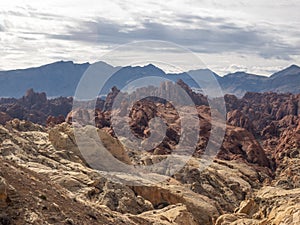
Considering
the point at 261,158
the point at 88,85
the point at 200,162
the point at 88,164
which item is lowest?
the point at 261,158

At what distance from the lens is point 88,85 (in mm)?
45094

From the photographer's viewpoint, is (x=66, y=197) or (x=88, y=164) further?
(x=88, y=164)

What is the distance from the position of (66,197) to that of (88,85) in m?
19.8

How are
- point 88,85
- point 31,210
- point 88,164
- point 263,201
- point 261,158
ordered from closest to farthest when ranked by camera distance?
point 31,210
point 263,201
point 88,85
point 88,164
point 261,158

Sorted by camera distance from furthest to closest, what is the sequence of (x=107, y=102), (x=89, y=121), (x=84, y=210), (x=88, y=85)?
(x=107, y=102) < (x=89, y=121) < (x=88, y=85) < (x=84, y=210)

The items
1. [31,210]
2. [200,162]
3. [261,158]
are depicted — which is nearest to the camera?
[31,210]

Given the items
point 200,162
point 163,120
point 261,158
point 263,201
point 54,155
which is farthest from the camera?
point 163,120

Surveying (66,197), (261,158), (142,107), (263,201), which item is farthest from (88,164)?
(142,107)

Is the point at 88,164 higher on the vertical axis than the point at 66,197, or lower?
lower

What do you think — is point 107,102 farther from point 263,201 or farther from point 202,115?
point 263,201

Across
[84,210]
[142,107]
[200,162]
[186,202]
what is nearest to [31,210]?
[84,210]

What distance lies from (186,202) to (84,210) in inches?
907

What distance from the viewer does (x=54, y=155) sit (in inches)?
1986

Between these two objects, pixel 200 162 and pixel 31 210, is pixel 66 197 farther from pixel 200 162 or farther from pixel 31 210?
pixel 200 162
